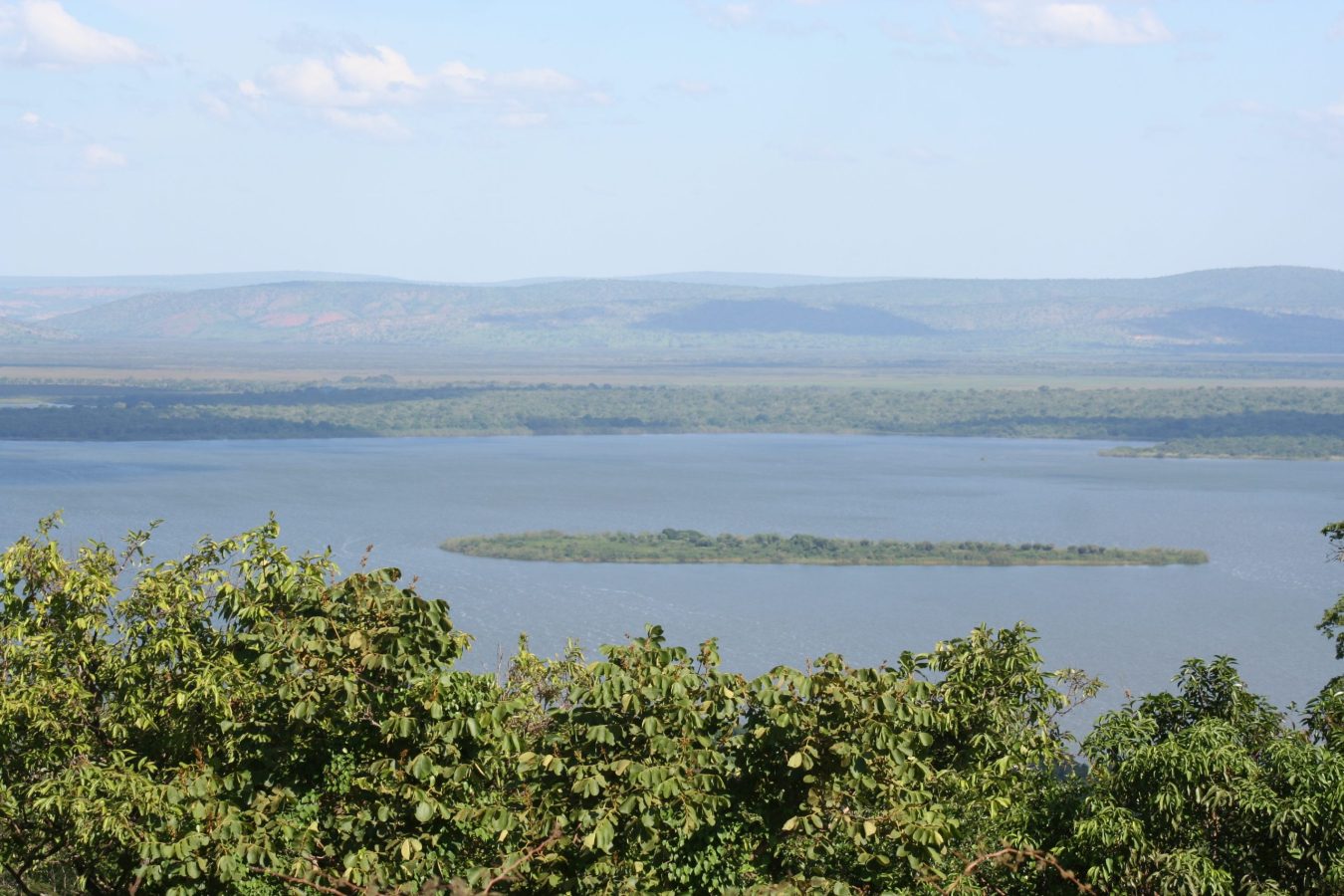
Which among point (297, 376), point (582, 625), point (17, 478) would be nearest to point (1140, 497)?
point (582, 625)

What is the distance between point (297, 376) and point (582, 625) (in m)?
95.4

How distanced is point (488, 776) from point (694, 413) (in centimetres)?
Result: 9074

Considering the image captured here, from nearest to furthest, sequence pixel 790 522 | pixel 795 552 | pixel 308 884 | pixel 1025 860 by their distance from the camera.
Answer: pixel 308 884
pixel 1025 860
pixel 795 552
pixel 790 522

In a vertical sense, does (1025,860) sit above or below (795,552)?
above

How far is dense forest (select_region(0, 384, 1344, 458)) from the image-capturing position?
82.4m

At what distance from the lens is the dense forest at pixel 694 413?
82375 mm

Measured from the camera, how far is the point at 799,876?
7.35 meters

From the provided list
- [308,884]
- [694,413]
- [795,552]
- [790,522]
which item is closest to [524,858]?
[308,884]

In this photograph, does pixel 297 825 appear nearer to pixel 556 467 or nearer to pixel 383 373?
pixel 556 467

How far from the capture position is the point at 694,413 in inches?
3871

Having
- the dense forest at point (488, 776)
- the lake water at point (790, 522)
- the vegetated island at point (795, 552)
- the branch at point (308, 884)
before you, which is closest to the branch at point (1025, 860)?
the dense forest at point (488, 776)

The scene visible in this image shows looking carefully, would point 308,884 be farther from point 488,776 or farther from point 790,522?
point 790,522

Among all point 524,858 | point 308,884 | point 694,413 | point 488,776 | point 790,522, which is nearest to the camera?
point 308,884

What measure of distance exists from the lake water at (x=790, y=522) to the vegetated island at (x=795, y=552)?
89 cm
